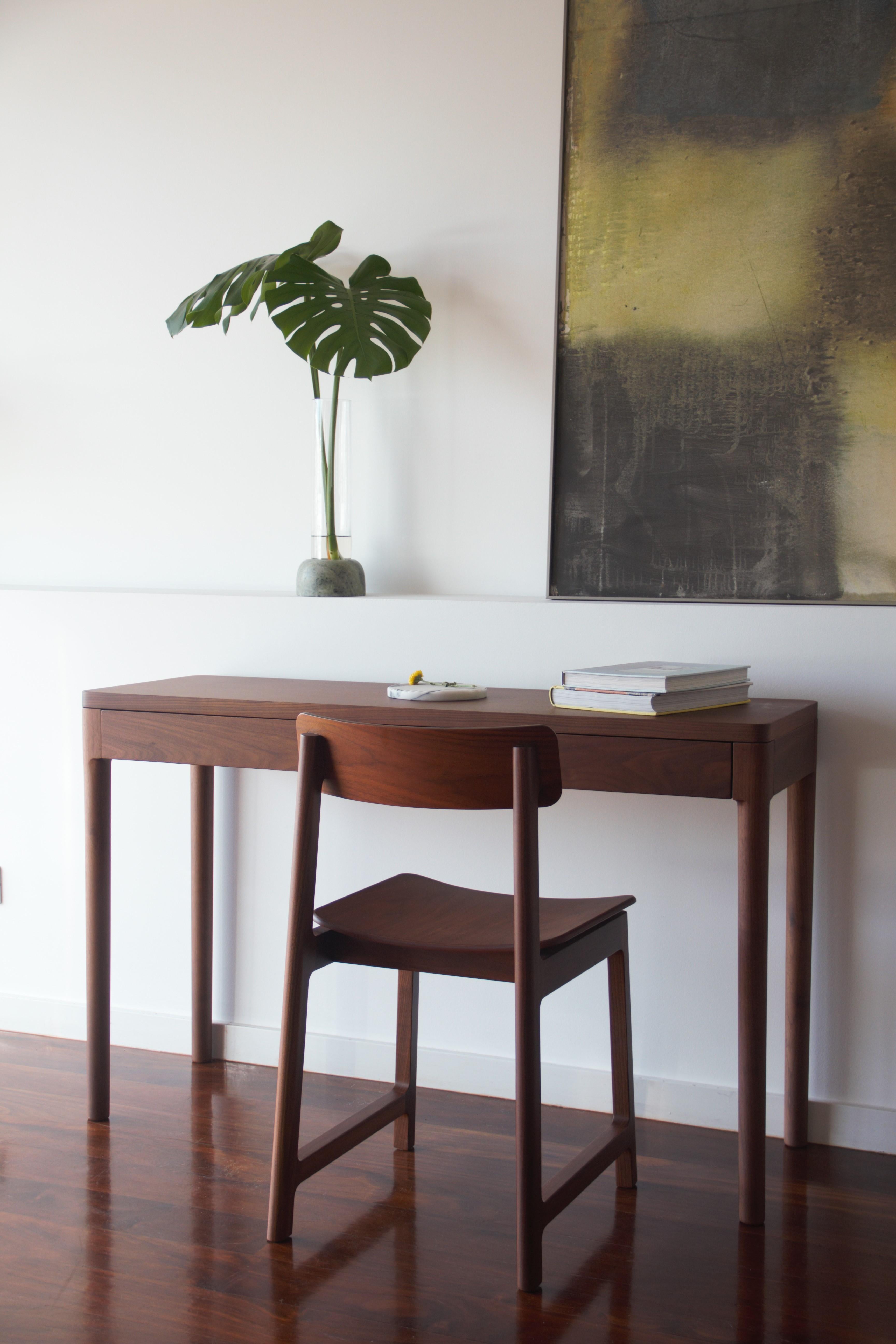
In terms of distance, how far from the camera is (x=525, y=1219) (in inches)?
65.0

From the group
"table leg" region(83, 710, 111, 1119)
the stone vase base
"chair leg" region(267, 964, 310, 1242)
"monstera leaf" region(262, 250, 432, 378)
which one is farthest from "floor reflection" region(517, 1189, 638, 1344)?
"monstera leaf" region(262, 250, 432, 378)

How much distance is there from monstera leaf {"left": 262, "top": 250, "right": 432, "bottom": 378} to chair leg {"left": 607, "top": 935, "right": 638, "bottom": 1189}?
4.19 ft

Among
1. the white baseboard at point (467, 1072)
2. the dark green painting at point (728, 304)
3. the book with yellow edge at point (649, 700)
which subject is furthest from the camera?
the dark green painting at point (728, 304)

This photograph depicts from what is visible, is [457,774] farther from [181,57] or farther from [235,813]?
[181,57]

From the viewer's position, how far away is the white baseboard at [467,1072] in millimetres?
2145

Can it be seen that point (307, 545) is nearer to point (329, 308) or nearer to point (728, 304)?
point (329, 308)

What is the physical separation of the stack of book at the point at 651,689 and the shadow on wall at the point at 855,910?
28cm

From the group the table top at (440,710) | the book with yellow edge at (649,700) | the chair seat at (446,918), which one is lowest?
the chair seat at (446,918)

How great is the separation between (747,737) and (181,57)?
6.91 feet

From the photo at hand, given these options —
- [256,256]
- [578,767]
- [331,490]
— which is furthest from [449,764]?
[256,256]

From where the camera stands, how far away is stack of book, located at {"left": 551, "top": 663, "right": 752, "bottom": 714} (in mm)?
1854

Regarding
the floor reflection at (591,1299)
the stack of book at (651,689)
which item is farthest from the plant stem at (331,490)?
the floor reflection at (591,1299)

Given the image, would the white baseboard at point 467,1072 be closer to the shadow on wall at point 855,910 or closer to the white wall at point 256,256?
the shadow on wall at point 855,910

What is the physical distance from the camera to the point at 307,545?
2.72 m
